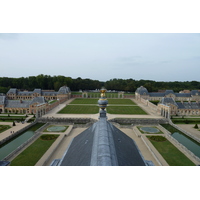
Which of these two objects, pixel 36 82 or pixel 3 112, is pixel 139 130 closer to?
pixel 3 112

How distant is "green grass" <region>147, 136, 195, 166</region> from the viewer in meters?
22.6

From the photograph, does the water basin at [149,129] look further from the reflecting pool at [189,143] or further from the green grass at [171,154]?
the green grass at [171,154]

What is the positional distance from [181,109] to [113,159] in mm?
50397

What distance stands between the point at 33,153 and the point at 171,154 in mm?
20051

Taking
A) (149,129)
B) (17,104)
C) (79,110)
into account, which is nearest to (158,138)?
(149,129)

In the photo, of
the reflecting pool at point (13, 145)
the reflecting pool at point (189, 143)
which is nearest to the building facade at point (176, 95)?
the reflecting pool at point (189, 143)

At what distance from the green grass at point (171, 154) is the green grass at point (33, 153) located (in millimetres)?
17527

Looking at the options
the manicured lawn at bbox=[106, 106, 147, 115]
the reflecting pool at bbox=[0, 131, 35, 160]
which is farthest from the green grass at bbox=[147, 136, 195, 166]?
the manicured lawn at bbox=[106, 106, 147, 115]

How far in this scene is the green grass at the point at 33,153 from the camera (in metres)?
22.3

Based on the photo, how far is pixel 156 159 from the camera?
76.0ft

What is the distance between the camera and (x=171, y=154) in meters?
25.2

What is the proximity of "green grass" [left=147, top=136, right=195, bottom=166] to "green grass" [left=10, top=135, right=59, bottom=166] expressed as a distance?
1753 centimetres

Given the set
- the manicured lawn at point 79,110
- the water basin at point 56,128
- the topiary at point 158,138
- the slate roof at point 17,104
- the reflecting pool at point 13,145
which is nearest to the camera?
the reflecting pool at point 13,145

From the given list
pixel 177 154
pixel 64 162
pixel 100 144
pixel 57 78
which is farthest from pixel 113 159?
pixel 57 78
